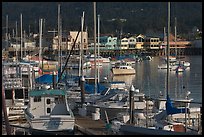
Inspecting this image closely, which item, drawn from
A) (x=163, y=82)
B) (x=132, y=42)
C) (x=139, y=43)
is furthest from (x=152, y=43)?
(x=163, y=82)

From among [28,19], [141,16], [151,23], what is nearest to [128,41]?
[151,23]

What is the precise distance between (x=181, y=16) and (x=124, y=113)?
142672mm

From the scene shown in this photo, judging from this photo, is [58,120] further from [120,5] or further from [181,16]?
[120,5]

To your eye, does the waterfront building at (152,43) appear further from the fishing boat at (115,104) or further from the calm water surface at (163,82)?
the fishing boat at (115,104)

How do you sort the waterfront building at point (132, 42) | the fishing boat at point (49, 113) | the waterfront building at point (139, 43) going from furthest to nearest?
the waterfront building at point (139, 43) < the waterfront building at point (132, 42) < the fishing boat at point (49, 113)

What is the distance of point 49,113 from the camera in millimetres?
15344

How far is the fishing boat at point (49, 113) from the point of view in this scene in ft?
46.1

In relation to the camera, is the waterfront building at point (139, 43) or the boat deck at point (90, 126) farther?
the waterfront building at point (139, 43)

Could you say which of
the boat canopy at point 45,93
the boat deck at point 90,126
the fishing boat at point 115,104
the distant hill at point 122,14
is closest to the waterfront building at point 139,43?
the distant hill at point 122,14

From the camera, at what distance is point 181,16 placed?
157 metres

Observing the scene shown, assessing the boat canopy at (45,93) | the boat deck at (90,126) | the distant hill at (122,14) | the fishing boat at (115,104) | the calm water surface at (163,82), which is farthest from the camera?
the distant hill at (122,14)

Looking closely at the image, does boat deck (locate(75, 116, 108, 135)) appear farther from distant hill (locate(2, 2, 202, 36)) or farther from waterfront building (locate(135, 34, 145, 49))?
distant hill (locate(2, 2, 202, 36))

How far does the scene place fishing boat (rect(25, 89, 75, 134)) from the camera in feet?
46.1

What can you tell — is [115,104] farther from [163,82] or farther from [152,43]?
[152,43]
